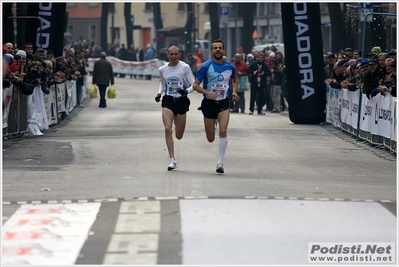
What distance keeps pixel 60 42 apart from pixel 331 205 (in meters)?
16.5

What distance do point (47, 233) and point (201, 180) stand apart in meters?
3.99

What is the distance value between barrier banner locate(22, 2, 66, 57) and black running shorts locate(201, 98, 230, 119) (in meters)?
11.9

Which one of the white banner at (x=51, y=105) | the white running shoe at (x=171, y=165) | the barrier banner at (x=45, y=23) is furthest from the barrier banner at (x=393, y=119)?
the barrier banner at (x=45, y=23)

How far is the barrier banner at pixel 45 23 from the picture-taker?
83.5 feet

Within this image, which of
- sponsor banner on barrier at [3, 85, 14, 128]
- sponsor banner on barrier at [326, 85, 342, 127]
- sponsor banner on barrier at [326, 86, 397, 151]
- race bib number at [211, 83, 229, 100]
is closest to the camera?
Answer: race bib number at [211, 83, 229, 100]

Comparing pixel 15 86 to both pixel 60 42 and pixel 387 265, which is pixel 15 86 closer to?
pixel 60 42

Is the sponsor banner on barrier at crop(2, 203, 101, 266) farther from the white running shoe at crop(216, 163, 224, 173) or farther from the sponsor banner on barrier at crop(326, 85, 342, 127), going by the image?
the sponsor banner on barrier at crop(326, 85, 342, 127)

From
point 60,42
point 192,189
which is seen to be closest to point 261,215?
point 192,189

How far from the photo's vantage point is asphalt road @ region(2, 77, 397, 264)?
8.99 metres

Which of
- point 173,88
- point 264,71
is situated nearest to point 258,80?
point 264,71

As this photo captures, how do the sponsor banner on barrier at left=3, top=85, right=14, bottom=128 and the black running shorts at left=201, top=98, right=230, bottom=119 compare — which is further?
the sponsor banner on barrier at left=3, top=85, right=14, bottom=128

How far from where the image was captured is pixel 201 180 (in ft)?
41.7

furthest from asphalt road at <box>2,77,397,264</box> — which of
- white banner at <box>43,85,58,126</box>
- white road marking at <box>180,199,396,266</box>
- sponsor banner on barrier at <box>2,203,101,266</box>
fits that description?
white banner at <box>43,85,58,126</box>

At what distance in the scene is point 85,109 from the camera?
3203 centimetres
